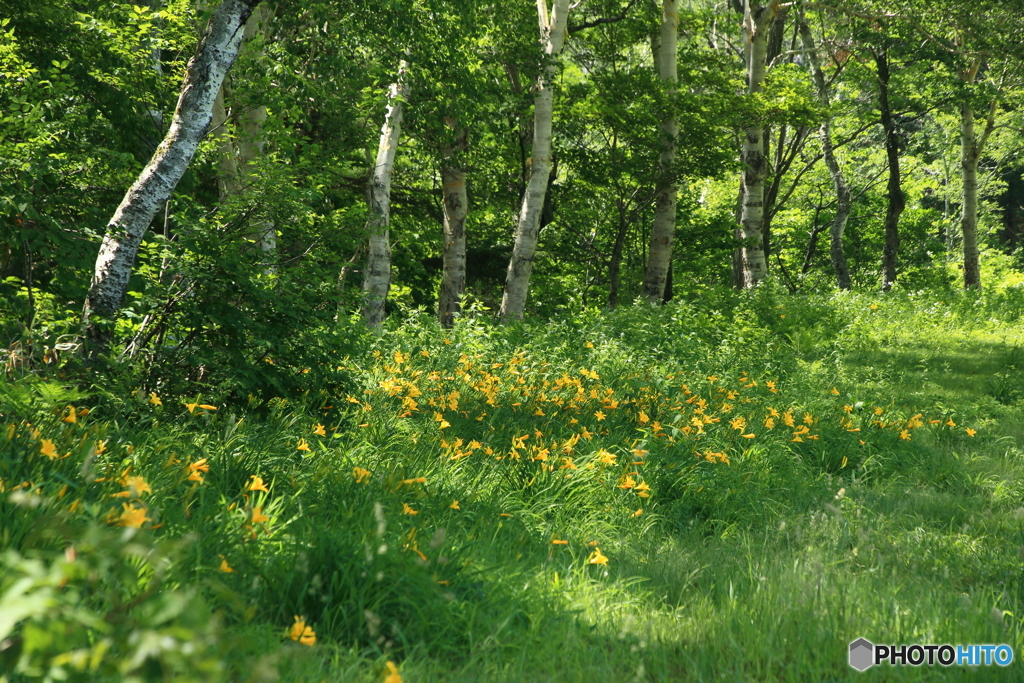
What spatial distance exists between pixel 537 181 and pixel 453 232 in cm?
205

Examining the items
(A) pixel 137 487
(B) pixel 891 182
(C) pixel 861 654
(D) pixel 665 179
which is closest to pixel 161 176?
(A) pixel 137 487

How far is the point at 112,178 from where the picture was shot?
648 cm

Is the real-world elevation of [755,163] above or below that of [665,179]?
above

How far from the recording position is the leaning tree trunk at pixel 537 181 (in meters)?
12.6

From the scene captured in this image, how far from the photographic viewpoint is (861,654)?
2.75m

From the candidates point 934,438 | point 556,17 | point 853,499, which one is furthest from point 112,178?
point 556,17

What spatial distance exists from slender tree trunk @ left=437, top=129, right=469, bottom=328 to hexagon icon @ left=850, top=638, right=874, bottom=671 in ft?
36.9

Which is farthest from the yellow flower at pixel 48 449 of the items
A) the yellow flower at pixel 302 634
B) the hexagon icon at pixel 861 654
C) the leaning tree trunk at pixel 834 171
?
the leaning tree trunk at pixel 834 171

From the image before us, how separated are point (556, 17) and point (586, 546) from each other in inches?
436

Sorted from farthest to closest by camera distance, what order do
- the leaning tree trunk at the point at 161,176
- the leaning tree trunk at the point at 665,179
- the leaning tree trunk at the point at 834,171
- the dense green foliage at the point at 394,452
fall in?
the leaning tree trunk at the point at 834,171, the leaning tree trunk at the point at 665,179, the leaning tree trunk at the point at 161,176, the dense green foliage at the point at 394,452

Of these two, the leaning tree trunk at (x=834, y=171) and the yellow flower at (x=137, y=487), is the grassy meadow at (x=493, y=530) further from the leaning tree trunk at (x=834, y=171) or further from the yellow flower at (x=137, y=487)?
the leaning tree trunk at (x=834, y=171)

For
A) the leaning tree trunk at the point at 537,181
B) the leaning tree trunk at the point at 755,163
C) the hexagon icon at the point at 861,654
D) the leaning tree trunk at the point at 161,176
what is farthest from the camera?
the leaning tree trunk at the point at 755,163

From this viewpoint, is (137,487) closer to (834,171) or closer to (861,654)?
(861,654)

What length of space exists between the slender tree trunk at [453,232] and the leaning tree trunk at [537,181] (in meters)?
1.35
